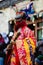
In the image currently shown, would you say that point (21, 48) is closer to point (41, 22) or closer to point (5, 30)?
point (41, 22)

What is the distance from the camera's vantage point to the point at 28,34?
5285mm

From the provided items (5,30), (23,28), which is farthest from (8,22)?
(23,28)

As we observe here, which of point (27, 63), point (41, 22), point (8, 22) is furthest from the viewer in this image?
point (8, 22)

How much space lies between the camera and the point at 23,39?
528 cm

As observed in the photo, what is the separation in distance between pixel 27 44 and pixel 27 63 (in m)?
0.29

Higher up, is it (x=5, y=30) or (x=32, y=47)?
(x=32, y=47)

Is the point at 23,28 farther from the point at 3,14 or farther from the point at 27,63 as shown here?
the point at 3,14

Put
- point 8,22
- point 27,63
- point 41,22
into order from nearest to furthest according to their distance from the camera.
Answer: point 27,63 < point 41,22 < point 8,22

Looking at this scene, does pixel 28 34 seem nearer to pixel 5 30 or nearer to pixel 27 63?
pixel 27 63

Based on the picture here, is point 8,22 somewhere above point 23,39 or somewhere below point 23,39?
→ below

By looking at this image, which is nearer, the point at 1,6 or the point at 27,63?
the point at 27,63

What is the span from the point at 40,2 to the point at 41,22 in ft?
2.46

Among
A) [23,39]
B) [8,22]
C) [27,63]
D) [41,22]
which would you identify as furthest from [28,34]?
[8,22]

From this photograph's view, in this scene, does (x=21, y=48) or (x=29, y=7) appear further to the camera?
(x=29, y=7)
